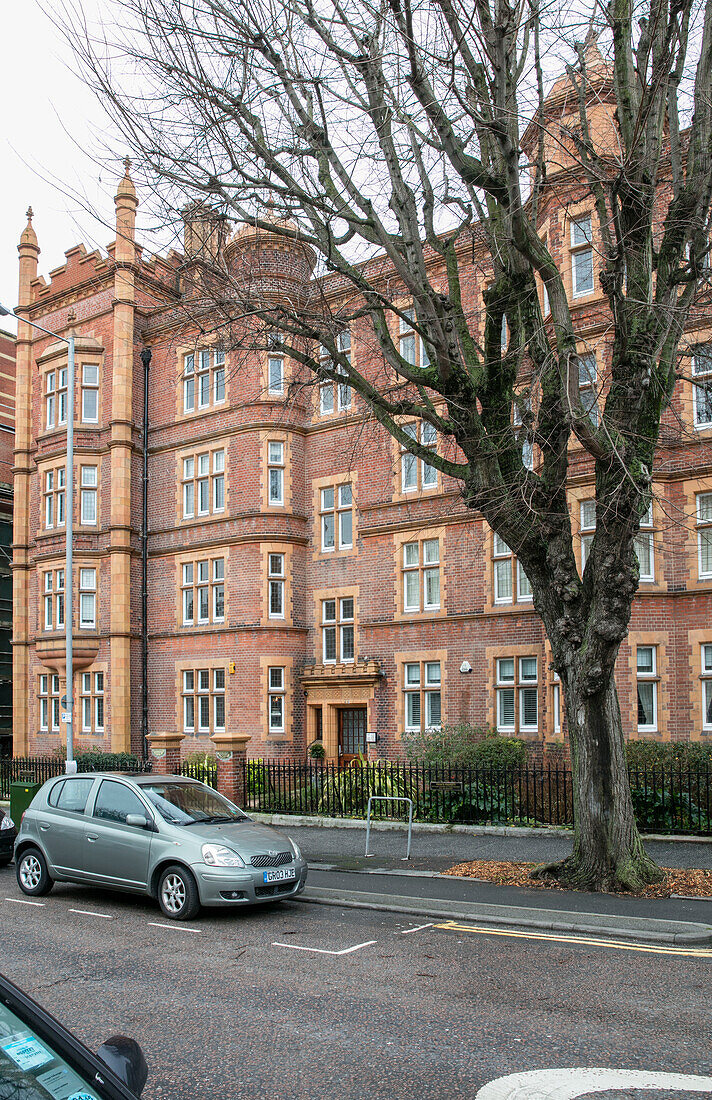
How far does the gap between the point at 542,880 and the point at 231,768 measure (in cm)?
861

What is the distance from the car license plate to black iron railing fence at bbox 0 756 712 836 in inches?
197

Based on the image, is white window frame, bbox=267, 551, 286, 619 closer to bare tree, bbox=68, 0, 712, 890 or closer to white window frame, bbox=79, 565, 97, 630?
white window frame, bbox=79, 565, 97, 630

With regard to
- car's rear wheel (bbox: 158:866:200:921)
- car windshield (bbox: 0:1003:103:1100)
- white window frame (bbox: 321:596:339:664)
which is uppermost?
white window frame (bbox: 321:596:339:664)

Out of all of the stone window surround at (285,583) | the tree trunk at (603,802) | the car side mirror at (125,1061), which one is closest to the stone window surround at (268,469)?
the stone window surround at (285,583)

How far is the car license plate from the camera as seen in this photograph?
969 cm

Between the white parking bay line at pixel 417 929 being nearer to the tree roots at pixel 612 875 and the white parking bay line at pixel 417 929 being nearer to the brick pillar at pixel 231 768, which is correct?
the tree roots at pixel 612 875

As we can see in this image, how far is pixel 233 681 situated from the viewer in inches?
934

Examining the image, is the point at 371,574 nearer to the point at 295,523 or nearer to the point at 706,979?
the point at 295,523

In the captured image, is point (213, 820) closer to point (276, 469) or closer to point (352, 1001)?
point (352, 1001)

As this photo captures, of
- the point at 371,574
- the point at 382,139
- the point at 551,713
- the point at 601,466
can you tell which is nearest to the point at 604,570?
the point at 601,466

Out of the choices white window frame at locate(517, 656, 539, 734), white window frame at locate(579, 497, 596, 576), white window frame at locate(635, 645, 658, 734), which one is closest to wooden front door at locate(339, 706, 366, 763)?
white window frame at locate(517, 656, 539, 734)

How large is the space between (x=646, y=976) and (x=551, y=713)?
479 inches

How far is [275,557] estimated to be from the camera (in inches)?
956

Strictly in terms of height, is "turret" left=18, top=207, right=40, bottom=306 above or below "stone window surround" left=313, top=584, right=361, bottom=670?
above
